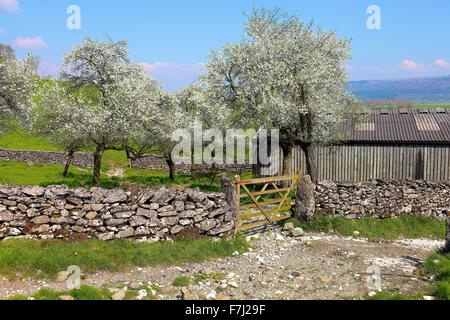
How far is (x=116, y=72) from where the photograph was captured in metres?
31.5

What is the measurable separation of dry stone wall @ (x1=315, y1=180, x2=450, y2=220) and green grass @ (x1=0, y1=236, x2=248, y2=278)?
6.65 metres

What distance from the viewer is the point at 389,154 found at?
31906 millimetres

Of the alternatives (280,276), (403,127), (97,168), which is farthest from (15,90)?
(403,127)

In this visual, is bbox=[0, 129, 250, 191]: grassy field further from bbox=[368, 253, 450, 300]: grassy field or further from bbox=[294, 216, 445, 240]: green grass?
bbox=[368, 253, 450, 300]: grassy field

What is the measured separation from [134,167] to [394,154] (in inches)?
1109

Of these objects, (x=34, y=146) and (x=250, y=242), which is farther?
(x=34, y=146)

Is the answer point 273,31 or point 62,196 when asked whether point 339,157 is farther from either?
point 62,196

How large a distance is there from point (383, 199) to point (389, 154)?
1266 centimetres

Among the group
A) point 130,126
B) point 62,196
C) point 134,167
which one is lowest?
point 134,167

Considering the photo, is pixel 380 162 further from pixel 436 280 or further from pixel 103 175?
pixel 103 175

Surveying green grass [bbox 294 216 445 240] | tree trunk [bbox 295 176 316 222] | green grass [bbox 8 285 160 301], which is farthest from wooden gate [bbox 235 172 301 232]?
green grass [bbox 8 285 160 301]

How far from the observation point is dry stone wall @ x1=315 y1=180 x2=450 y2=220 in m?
19.5

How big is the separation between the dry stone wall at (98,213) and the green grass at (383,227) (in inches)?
221
